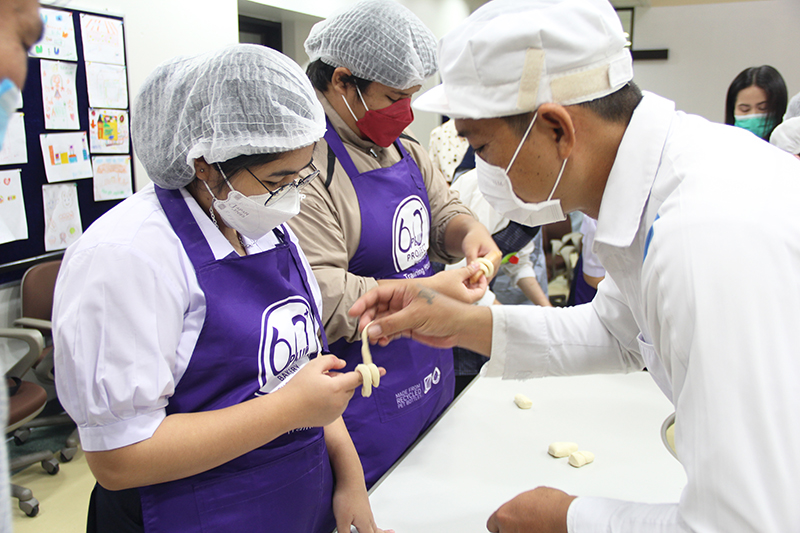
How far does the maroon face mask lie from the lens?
177cm

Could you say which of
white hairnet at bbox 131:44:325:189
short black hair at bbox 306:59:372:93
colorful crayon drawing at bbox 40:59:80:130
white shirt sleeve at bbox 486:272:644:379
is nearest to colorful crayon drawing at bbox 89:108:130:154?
colorful crayon drawing at bbox 40:59:80:130

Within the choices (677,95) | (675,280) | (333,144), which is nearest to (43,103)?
(333,144)

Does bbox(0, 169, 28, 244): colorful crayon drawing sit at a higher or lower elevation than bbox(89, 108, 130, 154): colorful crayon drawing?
lower

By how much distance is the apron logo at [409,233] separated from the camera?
5.80 feet

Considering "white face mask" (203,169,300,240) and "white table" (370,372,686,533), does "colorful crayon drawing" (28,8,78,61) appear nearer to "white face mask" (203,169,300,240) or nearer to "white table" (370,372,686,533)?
"white face mask" (203,169,300,240)

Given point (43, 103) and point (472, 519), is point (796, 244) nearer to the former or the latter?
point (472, 519)

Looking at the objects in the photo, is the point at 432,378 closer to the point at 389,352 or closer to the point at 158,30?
the point at 389,352

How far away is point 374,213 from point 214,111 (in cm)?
70

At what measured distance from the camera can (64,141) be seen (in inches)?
130

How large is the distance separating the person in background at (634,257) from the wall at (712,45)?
8602 millimetres

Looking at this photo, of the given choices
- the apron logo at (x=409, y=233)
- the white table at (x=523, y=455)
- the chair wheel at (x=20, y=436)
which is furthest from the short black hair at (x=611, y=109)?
the chair wheel at (x=20, y=436)

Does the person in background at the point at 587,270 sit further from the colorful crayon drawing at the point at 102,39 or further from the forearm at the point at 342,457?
the colorful crayon drawing at the point at 102,39

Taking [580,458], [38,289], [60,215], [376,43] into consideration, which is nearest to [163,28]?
[60,215]

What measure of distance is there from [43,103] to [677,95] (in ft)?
28.5
